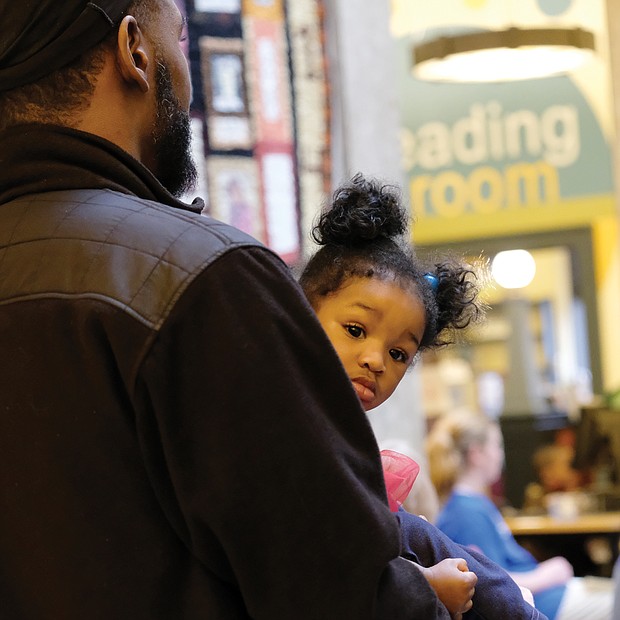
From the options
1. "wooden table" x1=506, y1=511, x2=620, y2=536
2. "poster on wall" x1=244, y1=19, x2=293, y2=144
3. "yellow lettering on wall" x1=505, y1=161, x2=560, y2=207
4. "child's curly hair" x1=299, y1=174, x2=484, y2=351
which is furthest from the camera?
"yellow lettering on wall" x1=505, y1=161, x2=560, y2=207

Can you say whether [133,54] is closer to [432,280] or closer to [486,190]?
[432,280]

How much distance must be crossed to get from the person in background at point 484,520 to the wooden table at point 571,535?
1.51 metres

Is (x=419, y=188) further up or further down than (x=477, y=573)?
further up

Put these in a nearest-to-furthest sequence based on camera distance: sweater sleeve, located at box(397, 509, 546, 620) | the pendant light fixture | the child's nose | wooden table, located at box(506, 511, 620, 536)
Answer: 1. sweater sleeve, located at box(397, 509, 546, 620)
2. the child's nose
3. the pendant light fixture
4. wooden table, located at box(506, 511, 620, 536)

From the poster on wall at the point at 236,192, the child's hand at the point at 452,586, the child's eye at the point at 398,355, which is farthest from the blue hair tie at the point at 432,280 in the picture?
the poster on wall at the point at 236,192

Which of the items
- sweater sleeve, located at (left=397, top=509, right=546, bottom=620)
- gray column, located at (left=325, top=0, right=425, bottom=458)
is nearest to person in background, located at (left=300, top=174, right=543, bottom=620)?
sweater sleeve, located at (left=397, top=509, right=546, bottom=620)

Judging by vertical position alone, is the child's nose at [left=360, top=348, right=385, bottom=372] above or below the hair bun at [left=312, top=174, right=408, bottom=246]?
below

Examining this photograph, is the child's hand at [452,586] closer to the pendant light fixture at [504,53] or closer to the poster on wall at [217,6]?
the poster on wall at [217,6]

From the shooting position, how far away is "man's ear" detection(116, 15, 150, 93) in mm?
1428

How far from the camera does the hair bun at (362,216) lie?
209 cm

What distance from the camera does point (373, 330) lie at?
1995 mm

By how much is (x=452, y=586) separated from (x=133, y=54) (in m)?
0.72

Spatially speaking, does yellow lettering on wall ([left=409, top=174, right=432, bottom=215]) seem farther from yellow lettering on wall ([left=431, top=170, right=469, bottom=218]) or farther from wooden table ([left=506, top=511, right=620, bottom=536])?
wooden table ([left=506, top=511, right=620, bottom=536])

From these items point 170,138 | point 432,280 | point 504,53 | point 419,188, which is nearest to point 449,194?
point 419,188
